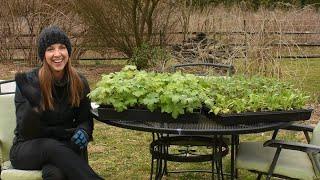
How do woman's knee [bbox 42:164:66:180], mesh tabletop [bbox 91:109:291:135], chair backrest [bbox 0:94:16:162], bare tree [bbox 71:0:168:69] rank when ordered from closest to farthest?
1. mesh tabletop [bbox 91:109:291:135]
2. woman's knee [bbox 42:164:66:180]
3. chair backrest [bbox 0:94:16:162]
4. bare tree [bbox 71:0:168:69]

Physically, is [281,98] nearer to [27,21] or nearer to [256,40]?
[256,40]

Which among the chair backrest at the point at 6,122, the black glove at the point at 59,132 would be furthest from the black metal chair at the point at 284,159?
the chair backrest at the point at 6,122

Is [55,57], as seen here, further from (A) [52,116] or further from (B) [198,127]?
(B) [198,127]

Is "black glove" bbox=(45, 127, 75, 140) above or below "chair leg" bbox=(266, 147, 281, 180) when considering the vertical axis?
above

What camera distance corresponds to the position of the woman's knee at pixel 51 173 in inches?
131

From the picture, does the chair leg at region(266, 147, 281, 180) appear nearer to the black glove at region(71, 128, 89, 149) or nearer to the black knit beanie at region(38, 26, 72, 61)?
the black glove at region(71, 128, 89, 149)

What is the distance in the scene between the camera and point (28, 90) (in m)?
3.44

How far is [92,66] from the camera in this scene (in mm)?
13305

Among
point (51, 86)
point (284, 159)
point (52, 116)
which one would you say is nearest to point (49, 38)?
point (51, 86)

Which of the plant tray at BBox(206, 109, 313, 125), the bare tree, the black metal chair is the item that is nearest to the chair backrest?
the plant tray at BBox(206, 109, 313, 125)

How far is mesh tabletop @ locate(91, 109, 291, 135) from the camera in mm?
3105

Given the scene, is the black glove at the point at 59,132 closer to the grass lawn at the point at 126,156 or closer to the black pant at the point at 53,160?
the black pant at the point at 53,160

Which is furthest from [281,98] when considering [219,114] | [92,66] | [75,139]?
[92,66]

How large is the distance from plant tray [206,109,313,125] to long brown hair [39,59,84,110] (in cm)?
91
